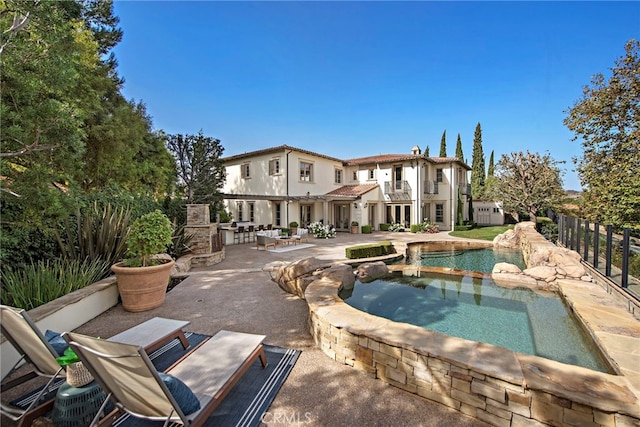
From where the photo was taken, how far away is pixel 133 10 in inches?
296

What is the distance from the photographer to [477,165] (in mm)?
37219

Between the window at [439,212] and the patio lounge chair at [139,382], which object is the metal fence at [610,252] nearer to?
the patio lounge chair at [139,382]

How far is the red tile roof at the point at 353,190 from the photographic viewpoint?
2141cm

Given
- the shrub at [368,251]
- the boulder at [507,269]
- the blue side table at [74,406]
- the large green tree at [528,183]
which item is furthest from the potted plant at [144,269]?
the large green tree at [528,183]

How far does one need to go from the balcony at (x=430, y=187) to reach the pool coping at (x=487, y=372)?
19342 mm

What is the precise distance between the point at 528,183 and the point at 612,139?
8.23 metres

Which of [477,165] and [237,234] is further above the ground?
[477,165]

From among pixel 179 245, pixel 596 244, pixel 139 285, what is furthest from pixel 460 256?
pixel 139 285

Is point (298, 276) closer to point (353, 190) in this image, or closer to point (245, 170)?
point (353, 190)

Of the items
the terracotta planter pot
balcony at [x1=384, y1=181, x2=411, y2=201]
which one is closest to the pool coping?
the terracotta planter pot

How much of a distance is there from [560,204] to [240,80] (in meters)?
26.2

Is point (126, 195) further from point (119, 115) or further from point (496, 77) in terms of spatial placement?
point (496, 77)

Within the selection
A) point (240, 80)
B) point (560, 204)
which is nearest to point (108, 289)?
point (240, 80)

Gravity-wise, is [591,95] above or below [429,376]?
above
